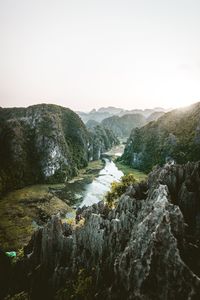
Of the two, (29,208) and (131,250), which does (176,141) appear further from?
(131,250)

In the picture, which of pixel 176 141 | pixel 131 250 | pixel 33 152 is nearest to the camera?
pixel 131 250

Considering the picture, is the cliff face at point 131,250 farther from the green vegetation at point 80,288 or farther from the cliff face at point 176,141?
the cliff face at point 176,141

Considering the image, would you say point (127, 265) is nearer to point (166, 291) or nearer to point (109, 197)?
point (166, 291)

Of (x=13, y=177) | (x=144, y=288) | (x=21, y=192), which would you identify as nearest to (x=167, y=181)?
(x=144, y=288)

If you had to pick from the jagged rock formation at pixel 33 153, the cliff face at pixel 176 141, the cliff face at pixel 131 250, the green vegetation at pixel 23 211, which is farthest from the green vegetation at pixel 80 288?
the cliff face at pixel 176 141

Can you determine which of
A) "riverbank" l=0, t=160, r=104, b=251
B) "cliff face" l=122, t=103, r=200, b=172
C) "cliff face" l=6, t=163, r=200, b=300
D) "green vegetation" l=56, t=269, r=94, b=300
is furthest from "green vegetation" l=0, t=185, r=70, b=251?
"cliff face" l=122, t=103, r=200, b=172

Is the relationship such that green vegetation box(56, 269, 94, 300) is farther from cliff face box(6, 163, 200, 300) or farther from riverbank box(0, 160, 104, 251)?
riverbank box(0, 160, 104, 251)

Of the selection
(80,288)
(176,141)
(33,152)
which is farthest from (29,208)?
(176,141)
